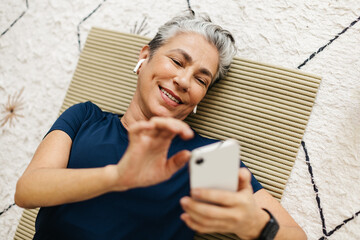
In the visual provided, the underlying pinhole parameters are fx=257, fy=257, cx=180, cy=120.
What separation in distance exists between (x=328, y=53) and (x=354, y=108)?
23 centimetres

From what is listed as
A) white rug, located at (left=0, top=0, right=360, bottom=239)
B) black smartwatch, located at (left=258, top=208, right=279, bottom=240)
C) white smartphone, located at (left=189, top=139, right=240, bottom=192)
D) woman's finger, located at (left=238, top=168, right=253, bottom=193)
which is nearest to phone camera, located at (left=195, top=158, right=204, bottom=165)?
white smartphone, located at (left=189, top=139, right=240, bottom=192)

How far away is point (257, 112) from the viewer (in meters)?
1.01

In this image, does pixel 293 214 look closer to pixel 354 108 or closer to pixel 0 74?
pixel 354 108

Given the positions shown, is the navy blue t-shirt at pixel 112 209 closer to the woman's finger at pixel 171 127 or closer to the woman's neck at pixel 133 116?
the woman's neck at pixel 133 116

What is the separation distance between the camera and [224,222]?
51 centimetres

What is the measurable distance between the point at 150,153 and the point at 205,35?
0.58 metres

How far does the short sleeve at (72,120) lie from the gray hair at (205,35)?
339 mm

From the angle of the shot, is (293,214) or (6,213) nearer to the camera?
(293,214)

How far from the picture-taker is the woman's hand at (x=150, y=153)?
18.9 inches

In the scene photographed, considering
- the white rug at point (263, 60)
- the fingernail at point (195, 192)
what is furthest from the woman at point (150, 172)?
the white rug at point (263, 60)

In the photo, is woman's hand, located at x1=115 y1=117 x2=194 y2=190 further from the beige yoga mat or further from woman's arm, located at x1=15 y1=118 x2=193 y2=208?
the beige yoga mat

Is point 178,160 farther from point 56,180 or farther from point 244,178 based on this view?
point 56,180

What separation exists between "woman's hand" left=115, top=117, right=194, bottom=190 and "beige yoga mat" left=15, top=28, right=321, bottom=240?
0.53 m

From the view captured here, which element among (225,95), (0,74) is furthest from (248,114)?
(0,74)
